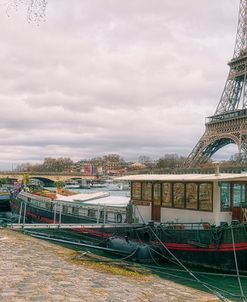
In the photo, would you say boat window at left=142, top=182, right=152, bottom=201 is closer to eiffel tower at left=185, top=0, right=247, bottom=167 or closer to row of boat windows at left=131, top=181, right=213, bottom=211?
row of boat windows at left=131, top=181, right=213, bottom=211

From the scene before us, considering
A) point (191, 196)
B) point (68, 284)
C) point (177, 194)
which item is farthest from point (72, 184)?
point (68, 284)

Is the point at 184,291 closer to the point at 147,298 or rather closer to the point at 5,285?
the point at 147,298

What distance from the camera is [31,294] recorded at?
27.1ft

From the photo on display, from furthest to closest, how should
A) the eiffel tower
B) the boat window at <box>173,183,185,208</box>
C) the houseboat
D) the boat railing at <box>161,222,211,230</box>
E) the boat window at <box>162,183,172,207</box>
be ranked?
1. the eiffel tower
2. the boat window at <box>162,183,172,207</box>
3. the boat window at <box>173,183,185,208</box>
4. the boat railing at <box>161,222,211,230</box>
5. the houseboat

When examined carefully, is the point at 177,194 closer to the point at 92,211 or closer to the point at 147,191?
the point at 147,191

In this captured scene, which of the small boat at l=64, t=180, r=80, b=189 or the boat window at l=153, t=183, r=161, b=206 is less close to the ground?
the boat window at l=153, t=183, r=161, b=206

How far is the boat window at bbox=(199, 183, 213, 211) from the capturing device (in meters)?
18.0

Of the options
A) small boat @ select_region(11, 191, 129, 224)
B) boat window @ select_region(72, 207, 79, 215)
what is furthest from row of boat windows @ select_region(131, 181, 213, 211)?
boat window @ select_region(72, 207, 79, 215)

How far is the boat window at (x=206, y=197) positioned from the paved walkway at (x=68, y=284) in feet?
23.2

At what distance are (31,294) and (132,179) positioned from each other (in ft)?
44.9

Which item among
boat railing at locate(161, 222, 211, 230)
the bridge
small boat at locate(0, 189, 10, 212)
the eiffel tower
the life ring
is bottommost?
small boat at locate(0, 189, 10, 212)

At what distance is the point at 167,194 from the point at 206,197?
2425 millimetres

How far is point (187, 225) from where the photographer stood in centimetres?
1844

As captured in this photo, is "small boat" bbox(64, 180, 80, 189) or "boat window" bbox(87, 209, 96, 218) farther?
"small boat" bbox(64, 180, 80, 189)
